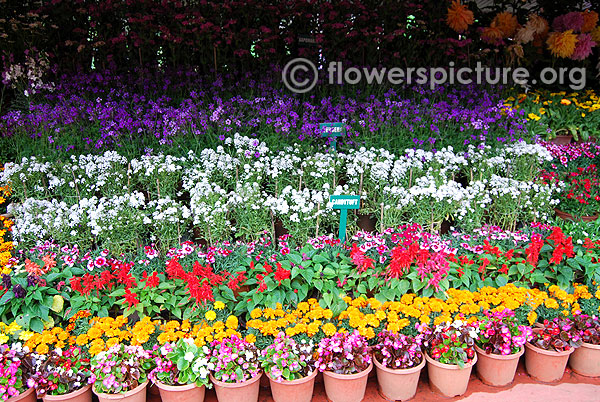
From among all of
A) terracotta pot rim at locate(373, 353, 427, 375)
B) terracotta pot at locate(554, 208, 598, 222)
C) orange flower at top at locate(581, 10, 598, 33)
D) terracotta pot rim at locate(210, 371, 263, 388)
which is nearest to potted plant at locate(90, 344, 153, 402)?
terracotta pot rim at locate(210, 371, 263, 388)

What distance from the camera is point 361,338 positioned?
102 inches

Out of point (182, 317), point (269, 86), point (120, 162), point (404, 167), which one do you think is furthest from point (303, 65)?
point (182, 317)

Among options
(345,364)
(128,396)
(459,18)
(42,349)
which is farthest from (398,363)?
(459,18)

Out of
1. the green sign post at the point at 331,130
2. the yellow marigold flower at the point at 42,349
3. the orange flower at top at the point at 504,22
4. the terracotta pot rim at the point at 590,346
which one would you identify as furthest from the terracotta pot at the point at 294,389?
the orange flower at top at the point at 504,22

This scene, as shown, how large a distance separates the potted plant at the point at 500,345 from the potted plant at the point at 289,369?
0.98 meters

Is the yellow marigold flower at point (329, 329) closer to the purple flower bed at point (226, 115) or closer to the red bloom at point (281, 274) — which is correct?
the red bloom at point (281, 274)

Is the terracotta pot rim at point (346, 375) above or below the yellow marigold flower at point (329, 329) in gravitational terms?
below

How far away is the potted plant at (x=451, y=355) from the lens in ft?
8.58

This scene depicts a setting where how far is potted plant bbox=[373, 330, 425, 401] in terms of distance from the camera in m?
2.60

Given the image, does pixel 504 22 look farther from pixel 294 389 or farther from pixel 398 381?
pixel 294 389

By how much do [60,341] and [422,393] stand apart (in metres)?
1.99

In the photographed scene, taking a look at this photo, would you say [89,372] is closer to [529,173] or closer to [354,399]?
[354,399]
